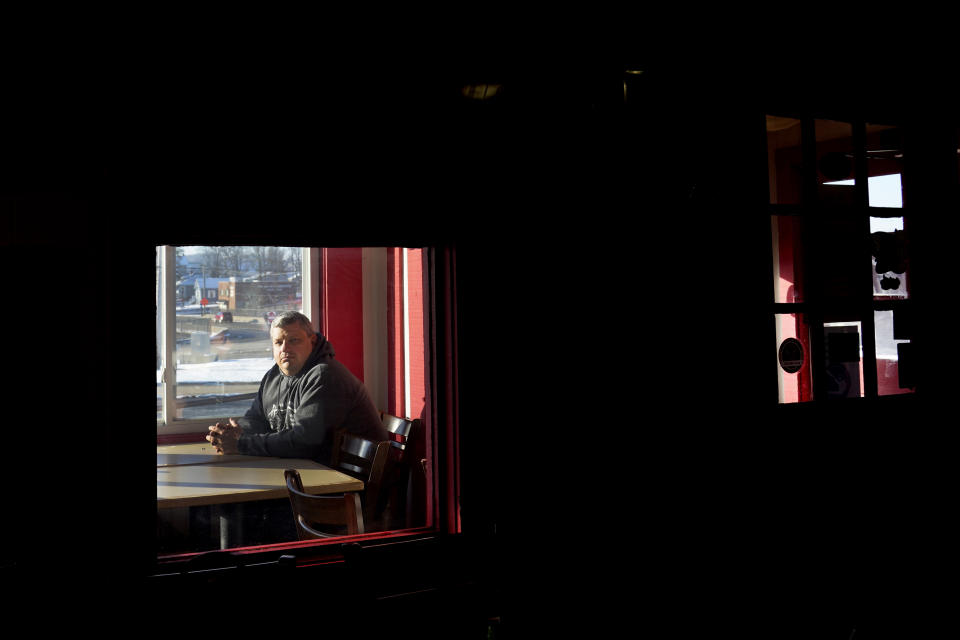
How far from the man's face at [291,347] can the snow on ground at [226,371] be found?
0.28ft

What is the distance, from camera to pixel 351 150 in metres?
1.95

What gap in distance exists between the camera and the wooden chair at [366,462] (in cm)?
380

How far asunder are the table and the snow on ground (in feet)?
1.11

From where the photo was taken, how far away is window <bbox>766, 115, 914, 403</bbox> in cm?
252

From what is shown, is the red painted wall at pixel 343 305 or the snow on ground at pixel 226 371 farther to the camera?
the red painted wall at pixel 343 305

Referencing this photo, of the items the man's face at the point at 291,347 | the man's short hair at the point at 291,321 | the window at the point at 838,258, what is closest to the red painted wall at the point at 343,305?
the man's short hair at the point at 291,321

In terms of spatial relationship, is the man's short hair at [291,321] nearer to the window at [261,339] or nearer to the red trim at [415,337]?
the window at [261,339]

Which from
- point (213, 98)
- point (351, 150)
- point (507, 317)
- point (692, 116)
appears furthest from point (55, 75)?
point (692, 116)

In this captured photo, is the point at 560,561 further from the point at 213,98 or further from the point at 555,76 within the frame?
the point at 213,98

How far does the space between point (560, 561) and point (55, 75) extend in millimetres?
1901

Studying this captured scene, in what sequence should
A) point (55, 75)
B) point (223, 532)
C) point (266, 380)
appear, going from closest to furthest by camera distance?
point (55, 75) → point (223, 532) → point (266, 380)

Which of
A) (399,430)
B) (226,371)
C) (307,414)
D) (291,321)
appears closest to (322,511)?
(226,371)

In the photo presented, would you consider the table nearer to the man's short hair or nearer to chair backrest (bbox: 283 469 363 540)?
chair backrest (bbox: 283 469 363 540)

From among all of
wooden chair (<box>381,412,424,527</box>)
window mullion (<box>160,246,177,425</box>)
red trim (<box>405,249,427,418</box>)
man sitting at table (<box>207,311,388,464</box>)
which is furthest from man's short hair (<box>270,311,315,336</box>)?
window mullion (<box>160,246,177,425</box>)
